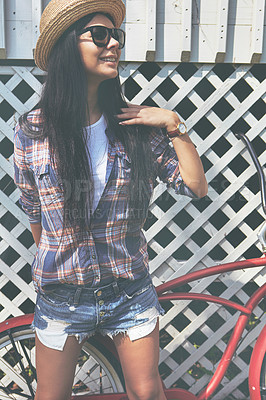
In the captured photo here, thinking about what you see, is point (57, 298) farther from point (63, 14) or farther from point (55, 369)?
point (63, 14)

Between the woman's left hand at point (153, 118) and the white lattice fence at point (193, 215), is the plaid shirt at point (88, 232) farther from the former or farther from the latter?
the white lattice fence at point (193, 215)

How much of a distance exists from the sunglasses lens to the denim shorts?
0.73 m

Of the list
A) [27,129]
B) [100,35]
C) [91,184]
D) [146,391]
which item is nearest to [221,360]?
[146,391]

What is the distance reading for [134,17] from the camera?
1.99 metres

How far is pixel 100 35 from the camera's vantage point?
1268mm

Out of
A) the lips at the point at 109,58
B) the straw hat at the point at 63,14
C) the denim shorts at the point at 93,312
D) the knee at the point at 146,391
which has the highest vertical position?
the straw hat at the point at 63,14

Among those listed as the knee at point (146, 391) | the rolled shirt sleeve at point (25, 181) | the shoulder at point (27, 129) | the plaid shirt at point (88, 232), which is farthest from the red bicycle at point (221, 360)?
the shoulder at point (27, 129)

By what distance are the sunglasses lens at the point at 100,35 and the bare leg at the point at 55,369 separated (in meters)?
0.91

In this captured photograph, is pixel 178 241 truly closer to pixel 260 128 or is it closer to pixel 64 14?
pixel 260 128

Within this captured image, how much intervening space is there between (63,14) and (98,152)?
1.36 ft

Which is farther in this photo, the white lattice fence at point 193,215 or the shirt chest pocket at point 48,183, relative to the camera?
the white lattice fence at point 193,215

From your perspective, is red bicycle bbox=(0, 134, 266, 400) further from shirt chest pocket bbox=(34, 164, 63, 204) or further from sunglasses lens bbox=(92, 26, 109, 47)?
sunglasses lens bbox=(92, 26, 109, 47)

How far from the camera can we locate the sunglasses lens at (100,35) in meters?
1.26

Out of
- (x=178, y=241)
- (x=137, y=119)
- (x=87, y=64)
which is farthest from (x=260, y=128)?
(x=87, y=64)
